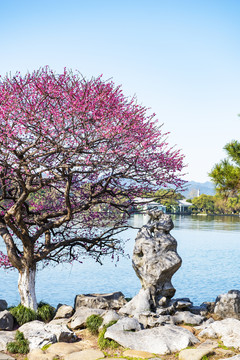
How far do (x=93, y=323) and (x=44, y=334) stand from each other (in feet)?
4.06

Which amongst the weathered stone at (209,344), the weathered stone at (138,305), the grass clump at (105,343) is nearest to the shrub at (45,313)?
the weathered stone at (138,305)

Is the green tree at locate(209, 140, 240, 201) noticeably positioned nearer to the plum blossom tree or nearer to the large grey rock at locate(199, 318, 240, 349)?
the plum blossom tree

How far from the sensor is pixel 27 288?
1152 centimetres

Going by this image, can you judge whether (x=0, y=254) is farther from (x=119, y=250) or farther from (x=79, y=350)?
(x=79, y=350)

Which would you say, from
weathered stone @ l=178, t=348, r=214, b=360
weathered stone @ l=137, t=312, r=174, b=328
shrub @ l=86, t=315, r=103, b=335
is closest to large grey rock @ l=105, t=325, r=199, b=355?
weathered stone @ l=178, t=348, r=214, b=360

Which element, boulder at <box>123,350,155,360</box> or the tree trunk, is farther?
the tree trunk

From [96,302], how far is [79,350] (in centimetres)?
302

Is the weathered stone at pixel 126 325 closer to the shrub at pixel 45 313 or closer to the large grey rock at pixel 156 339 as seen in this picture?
the large grey rock at pixel 156 339

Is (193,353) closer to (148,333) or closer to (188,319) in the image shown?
(148,333)

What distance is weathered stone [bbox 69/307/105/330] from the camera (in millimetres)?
10219

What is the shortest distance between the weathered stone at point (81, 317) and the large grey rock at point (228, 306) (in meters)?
3.24

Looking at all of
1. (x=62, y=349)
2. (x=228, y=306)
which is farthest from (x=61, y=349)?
(x=228, y=306)

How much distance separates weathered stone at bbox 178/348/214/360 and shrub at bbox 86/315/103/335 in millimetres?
2527

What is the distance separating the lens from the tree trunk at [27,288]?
452 inches
